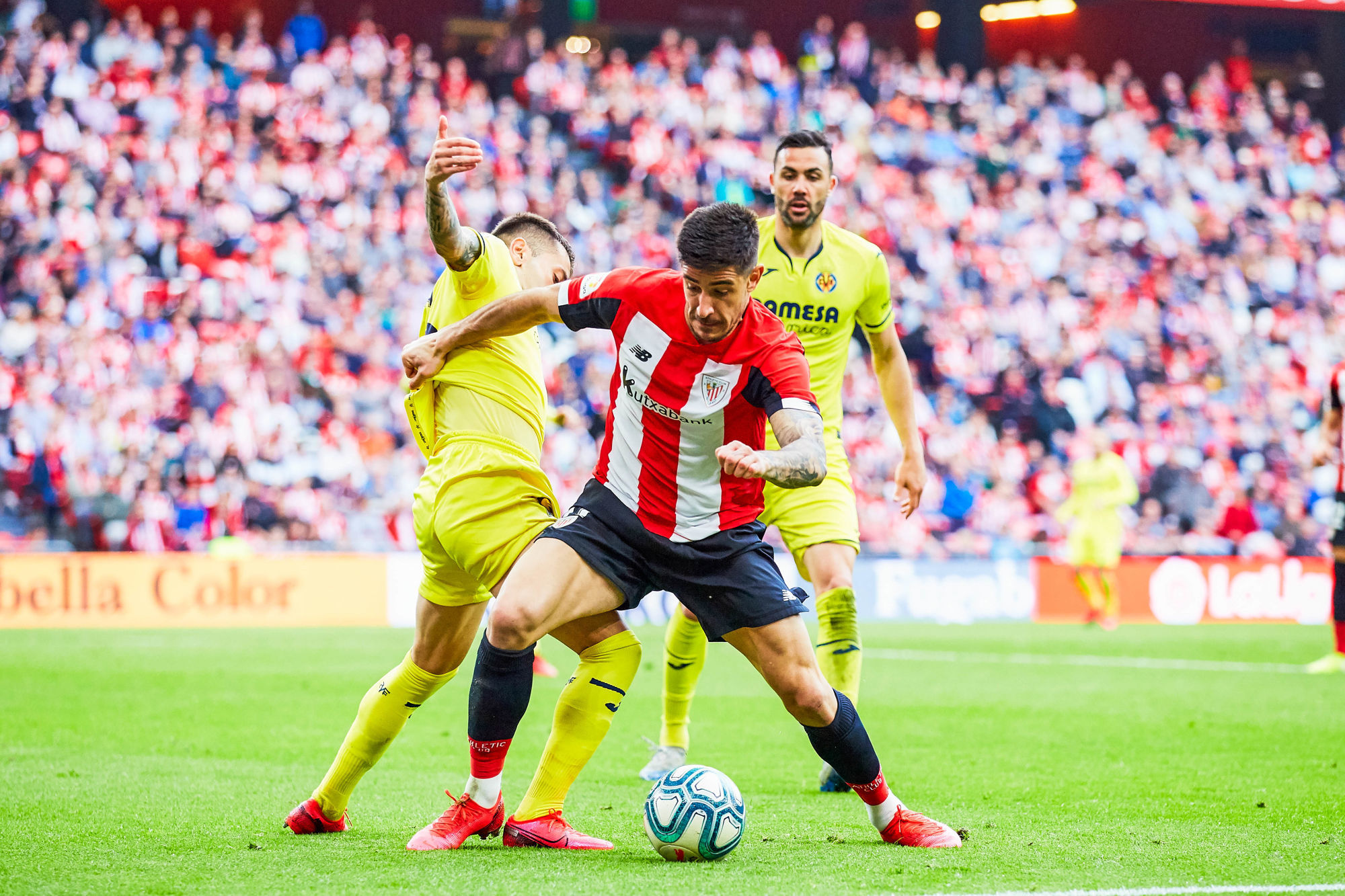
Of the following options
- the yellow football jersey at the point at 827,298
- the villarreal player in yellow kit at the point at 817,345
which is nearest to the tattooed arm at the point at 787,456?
the villarreal player in yellow kit at the point at 817,345

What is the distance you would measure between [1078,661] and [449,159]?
10.7 metres

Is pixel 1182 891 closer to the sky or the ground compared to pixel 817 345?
closer to the ground

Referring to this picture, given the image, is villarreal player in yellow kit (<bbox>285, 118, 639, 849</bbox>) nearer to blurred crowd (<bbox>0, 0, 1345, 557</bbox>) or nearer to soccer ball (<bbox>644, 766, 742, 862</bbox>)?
soccer ball (<bbox>644, 766, 742, 862</bbox>)

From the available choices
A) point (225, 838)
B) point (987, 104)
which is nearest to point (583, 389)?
point (987, 104)

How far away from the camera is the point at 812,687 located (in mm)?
4980

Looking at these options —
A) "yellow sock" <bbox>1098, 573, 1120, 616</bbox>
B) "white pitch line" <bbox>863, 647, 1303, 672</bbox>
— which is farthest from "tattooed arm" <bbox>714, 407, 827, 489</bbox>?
"yellow sock" <bbox>1098, 573, 1120, 616</bbox>

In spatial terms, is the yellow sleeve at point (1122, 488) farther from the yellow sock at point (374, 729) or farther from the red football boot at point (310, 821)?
the red football boot at point (310, 821)

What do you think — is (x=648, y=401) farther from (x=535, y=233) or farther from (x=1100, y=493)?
(x=1100, y=493)

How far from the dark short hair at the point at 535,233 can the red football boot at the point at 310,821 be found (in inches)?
86.8

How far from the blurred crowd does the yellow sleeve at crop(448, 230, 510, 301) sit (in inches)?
532

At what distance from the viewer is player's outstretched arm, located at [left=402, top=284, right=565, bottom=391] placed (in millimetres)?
5070

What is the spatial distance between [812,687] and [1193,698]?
6913mm

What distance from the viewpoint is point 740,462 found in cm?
428

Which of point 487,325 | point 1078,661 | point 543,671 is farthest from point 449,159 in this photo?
point 1078,661
